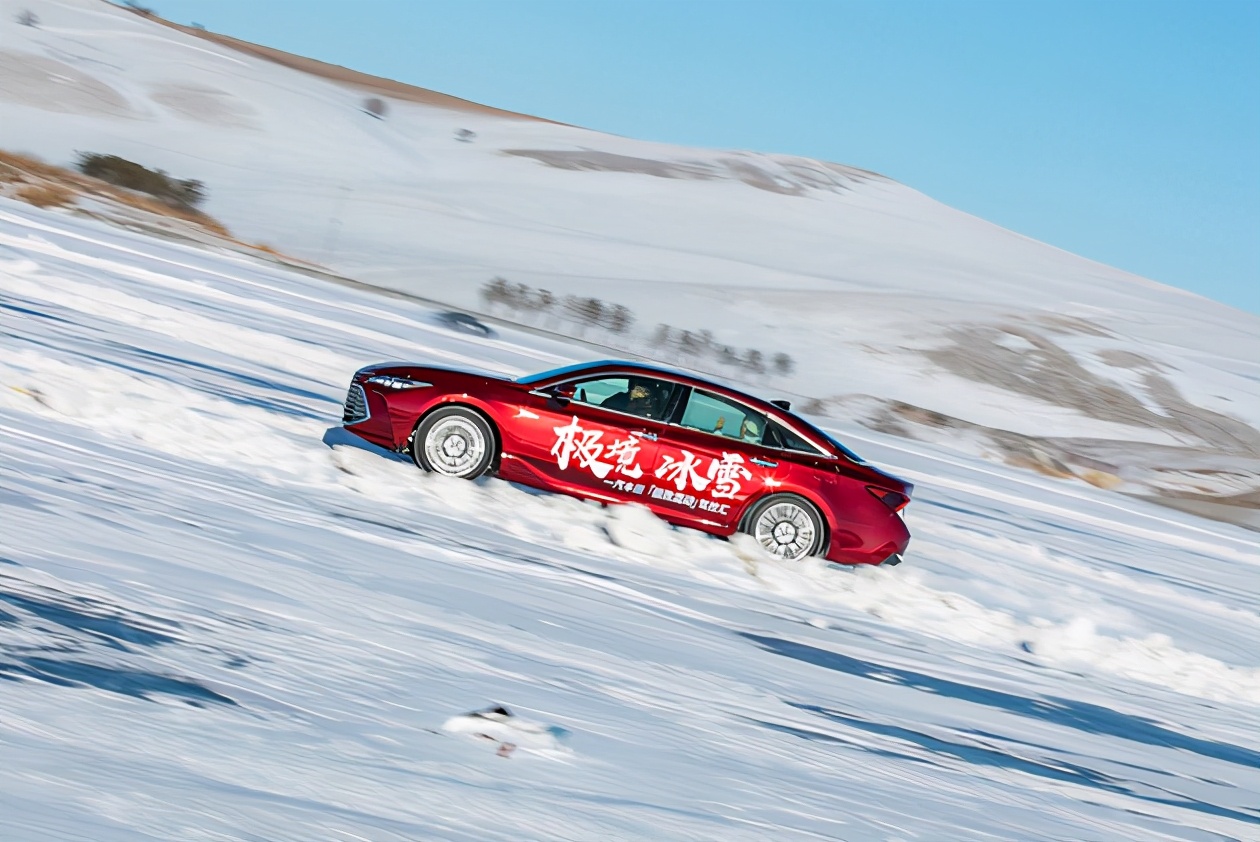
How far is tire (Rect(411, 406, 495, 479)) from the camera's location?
37.8 ft

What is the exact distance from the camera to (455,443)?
1155 cm

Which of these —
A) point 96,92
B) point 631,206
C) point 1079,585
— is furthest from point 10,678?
point 631,206

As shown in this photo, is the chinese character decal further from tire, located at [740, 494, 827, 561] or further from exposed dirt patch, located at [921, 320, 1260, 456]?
exposed dirt patch, located at [921, 320, 1260, 456]

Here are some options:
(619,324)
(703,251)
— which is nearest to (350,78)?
(703,251)

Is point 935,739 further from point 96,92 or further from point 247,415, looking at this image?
point 96,92

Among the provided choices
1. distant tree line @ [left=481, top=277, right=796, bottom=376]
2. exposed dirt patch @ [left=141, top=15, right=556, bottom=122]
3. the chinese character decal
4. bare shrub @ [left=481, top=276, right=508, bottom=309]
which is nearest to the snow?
the chinese character decal

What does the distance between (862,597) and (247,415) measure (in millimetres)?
5678

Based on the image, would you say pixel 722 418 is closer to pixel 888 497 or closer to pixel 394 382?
pixel 888 497

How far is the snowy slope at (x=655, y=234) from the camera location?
47.4 metres

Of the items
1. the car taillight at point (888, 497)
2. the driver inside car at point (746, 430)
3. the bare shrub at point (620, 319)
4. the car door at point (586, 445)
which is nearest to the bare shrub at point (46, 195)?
the bare shrub at point (620, 319)

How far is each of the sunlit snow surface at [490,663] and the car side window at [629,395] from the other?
35.3 inches

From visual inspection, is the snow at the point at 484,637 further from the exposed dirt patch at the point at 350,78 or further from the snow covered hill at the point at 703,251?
the exposed dirt patch at the point at 350,78

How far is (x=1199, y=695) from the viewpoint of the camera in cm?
1030

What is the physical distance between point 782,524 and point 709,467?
31.0 inches
